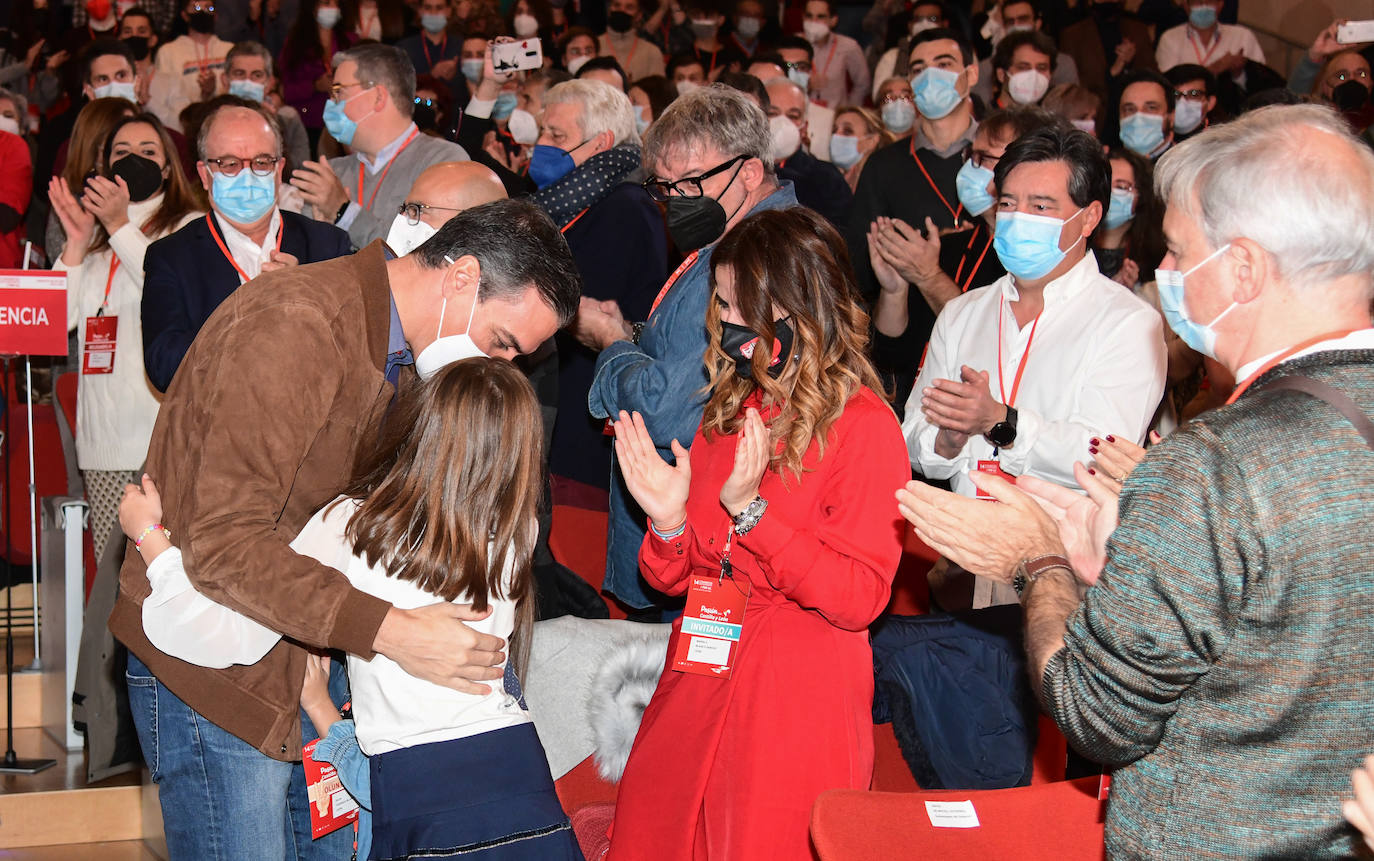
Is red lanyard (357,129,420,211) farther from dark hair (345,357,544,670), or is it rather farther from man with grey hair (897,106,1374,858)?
man with grey hair (897,106,1374,858)

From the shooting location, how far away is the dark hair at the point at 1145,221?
470cm

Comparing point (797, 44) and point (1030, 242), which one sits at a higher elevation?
point (797, 44)

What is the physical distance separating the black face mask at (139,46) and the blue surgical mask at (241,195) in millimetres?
5141

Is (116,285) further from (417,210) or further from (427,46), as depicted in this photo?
A: (427,46)

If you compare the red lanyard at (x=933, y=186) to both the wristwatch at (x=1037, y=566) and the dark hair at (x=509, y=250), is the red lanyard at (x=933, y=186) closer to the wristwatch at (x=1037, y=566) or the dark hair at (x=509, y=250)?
the dark hair at (x=509, y=250)

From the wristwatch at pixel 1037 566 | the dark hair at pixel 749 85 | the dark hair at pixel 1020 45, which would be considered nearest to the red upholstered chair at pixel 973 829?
the wristwatch at pixel 1037 566

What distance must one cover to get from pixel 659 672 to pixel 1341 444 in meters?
2.05

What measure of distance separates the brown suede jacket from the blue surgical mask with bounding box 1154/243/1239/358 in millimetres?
1383

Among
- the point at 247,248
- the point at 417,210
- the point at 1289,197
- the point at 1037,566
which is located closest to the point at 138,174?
the point at 247,248

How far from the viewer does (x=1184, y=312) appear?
1.78 meters

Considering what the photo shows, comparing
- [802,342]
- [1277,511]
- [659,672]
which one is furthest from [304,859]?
[1277,511]

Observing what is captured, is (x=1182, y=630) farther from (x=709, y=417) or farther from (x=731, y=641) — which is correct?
(x=709, y=417)

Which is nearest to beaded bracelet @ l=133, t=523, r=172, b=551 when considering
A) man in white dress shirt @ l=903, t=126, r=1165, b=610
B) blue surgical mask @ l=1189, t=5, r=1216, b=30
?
man in white dress shirt @ l=903, t=126, r=1165, b=610

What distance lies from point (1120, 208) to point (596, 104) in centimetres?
197
